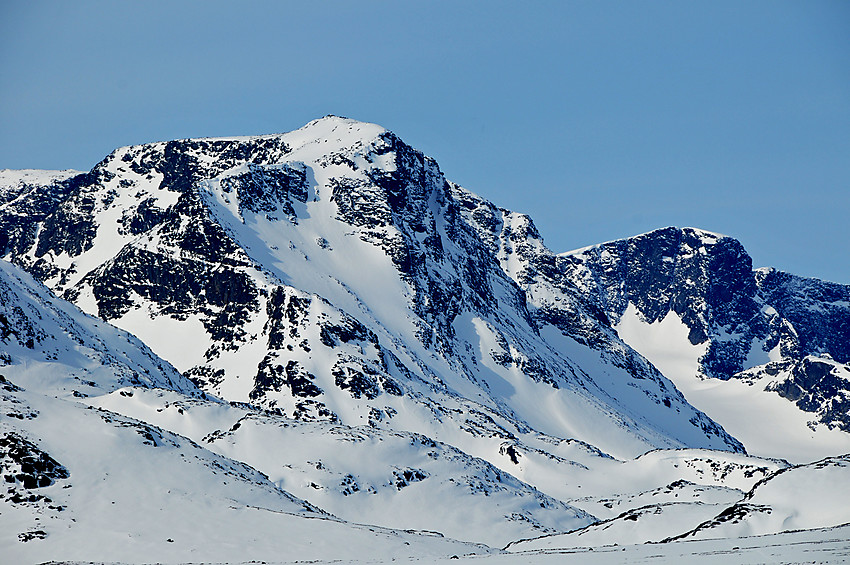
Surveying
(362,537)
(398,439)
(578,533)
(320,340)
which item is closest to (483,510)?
(398,439)

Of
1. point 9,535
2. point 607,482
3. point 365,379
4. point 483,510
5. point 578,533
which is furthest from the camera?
point 365,379

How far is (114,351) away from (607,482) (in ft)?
260

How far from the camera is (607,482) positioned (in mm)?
159500

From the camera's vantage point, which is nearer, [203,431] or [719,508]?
[719,508]

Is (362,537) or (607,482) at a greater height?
(607,482)

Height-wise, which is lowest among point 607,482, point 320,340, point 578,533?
point 578,533

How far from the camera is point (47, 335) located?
5022 inches

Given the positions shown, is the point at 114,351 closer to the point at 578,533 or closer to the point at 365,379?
the point at 365,379

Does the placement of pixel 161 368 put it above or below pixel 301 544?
above

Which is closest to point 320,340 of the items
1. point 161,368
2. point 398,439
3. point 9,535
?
point 161,368

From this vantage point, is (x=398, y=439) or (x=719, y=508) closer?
(x=719, y=508)

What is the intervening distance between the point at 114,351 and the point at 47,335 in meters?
12.8

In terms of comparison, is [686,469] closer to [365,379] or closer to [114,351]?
[365,379]

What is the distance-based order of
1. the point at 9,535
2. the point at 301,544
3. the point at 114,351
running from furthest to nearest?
the point at 114,351
the point at 301,544
the point at 9,535
